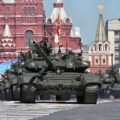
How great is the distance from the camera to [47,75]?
90.6 ft

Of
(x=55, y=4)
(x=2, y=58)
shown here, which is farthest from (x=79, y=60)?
(x=55, y=4)

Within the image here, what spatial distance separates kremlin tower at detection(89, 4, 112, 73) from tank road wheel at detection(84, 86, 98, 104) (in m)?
124

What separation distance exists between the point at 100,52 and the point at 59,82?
5121 inches

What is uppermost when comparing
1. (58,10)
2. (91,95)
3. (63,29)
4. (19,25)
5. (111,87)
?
(58,10)

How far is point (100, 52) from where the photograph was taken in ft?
515

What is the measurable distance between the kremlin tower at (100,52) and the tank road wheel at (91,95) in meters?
124

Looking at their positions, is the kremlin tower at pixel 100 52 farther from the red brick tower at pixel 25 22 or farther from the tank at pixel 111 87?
the tank at pixel 111 87

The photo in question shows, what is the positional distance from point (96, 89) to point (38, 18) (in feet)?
264

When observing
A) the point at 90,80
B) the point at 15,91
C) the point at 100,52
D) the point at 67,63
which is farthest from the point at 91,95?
the point at 100,52

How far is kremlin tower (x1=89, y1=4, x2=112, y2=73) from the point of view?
500 feet

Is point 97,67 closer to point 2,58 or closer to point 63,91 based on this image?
point 2,58

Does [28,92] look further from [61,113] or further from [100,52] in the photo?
[100,52]

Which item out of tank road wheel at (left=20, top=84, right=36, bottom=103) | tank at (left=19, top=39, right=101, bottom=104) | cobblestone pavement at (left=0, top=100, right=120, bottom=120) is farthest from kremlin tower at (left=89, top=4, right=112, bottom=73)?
cobblestone pavement at (left=0, top=100, right=120, bottom=120)

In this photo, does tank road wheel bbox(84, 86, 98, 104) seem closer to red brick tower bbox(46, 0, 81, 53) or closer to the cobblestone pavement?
the cobblestone pavement
